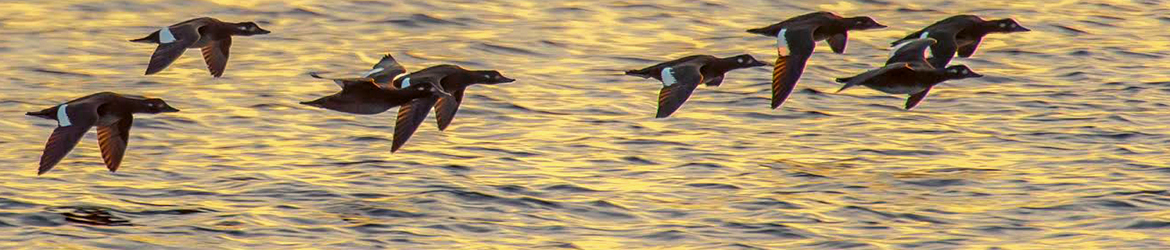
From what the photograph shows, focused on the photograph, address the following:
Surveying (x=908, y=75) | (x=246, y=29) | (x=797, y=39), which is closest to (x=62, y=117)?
(x=246, y=29)

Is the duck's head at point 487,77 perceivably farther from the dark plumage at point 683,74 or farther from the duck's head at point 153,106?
the duck's head at point 153,106

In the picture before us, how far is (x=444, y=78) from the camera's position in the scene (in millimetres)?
19031

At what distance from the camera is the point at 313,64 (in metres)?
27.4

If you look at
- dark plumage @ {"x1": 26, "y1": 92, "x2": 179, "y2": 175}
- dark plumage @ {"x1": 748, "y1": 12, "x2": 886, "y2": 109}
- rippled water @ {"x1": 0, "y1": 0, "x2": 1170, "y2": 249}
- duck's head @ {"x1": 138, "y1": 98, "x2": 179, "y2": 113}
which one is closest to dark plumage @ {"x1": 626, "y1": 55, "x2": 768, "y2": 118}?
dark plumage @ {"x1": 748, "y1": 12, "x2": 886, "y2": 109}

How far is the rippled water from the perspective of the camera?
1866 cm

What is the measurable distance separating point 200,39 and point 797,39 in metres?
4.95

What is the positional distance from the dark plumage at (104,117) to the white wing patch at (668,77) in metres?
3.94

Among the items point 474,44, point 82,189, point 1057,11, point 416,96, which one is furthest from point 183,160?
point 1057,11

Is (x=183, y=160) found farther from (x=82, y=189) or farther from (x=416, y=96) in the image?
(x=416, y=96)

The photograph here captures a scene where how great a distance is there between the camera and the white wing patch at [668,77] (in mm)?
17984

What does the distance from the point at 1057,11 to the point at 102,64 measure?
45.8 ft

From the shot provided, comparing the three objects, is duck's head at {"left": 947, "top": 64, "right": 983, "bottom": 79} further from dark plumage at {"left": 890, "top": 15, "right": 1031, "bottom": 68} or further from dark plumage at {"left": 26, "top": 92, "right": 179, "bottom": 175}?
dark plumage at {"left": 26, "top": 92, "right": 179, "bottom": 175}

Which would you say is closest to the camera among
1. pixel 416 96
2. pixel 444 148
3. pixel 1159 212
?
pixel 416 96

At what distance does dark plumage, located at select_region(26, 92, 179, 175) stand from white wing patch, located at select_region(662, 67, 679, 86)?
155 inches
